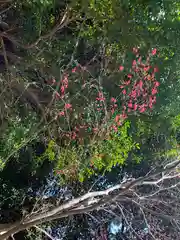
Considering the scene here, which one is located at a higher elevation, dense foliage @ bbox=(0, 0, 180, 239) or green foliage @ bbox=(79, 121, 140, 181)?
dense foliage @ bbox=(0, 0, 180, 239)

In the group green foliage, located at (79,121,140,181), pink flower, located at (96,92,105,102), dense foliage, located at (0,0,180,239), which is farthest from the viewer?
green foliage, located at (79,121,140,181)

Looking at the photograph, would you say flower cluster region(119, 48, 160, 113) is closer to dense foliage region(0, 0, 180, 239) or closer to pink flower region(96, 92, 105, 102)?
dense foliage region(0, 0, 180, 239)

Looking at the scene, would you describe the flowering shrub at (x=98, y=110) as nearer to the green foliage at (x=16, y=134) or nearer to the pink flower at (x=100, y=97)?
the pink flower at (x=100, y=97)

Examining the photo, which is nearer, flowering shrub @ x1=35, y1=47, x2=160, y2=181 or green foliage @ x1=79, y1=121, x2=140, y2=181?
flowering shrub @ x1=35, y1=47, x2=160, y2=181

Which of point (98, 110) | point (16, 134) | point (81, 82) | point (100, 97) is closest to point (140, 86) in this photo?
point (100, 97)

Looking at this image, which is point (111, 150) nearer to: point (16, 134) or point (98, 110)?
point (98, 110)

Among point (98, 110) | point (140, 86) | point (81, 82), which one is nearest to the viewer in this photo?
point (140, 86)

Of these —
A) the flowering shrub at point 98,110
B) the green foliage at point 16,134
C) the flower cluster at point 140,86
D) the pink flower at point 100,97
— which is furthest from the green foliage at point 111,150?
the green foliage at point 16,134

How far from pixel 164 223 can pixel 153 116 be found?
3373 mm

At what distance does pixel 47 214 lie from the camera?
679 cm

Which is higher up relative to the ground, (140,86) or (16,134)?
(16,134)

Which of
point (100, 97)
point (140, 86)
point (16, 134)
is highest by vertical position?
point (16, 134)

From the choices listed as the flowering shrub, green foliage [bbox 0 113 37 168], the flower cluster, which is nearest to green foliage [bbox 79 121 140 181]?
the flowering shrub

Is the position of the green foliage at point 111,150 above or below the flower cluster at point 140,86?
below
